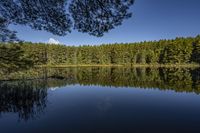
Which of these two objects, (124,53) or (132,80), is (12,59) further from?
(124,53)

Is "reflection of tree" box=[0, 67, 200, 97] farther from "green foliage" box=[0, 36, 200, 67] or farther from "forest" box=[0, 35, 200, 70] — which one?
"green foliage" box=[0, 36, 200, 67]

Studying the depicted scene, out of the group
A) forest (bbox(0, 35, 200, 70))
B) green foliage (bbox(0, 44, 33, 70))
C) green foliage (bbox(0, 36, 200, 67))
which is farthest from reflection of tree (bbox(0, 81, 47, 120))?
green foliage (bbox(0, 36, 200, 67))

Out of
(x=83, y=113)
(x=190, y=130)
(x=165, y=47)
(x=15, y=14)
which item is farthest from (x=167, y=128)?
(x=165, y=47)

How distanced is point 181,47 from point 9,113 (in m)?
88.0

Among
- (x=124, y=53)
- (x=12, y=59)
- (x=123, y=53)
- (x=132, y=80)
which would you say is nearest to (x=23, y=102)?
(x=12, y=59)

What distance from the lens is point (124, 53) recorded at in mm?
112500

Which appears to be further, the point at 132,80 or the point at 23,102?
the point at 132,80

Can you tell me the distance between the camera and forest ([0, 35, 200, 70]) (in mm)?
96625

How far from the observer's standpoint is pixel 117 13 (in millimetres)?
9250

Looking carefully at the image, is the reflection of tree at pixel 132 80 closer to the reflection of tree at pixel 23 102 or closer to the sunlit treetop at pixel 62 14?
the reflection of tree at pixel 23 102

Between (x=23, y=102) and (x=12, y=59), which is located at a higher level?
(x=12, y=59)

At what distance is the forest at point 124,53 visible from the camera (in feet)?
317

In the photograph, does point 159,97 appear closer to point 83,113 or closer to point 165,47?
point 83,113

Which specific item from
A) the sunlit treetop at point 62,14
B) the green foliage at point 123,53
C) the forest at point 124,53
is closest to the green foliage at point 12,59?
the sunlit treetop at point 62,14
